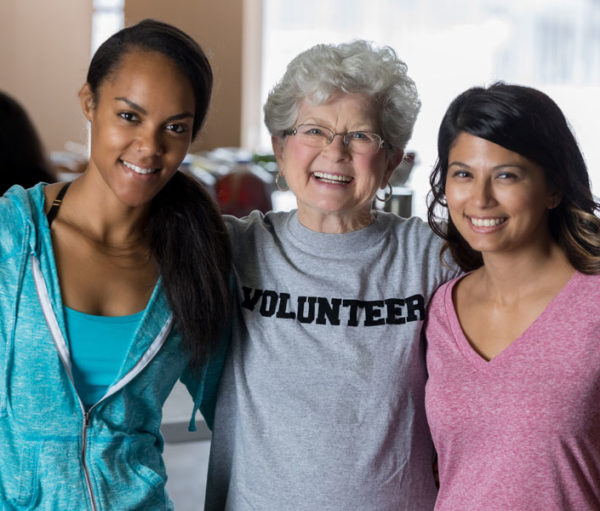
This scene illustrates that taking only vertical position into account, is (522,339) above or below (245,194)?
above

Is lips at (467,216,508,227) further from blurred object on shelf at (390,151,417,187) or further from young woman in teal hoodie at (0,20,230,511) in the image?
young woman in teal hoodie at (0,20,230,511)

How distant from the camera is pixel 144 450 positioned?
1408 millimetres

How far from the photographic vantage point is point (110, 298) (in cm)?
138

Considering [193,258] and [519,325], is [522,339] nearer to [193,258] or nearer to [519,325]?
[519,325]

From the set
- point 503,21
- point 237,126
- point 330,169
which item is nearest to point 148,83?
point 330,169

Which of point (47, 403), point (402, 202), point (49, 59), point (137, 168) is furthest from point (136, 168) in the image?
point (49, 59)

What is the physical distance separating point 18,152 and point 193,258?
4.28ft

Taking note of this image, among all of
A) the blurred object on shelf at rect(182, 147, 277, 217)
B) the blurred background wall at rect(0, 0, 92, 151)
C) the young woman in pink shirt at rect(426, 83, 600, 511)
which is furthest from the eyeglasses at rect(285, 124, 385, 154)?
the blurred background wall at rect(0, 0, 92, 151)

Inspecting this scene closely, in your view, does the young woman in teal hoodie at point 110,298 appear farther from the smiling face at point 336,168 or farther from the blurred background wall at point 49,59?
the blurred background wall at point 49,59

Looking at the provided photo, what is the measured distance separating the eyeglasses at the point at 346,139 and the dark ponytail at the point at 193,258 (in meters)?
0.23

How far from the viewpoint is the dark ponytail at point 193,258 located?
1433 millimetres

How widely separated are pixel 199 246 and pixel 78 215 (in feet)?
0.75

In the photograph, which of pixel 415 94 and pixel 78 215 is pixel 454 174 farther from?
pixel 78 215

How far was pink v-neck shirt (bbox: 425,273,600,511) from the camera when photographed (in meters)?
1.24
